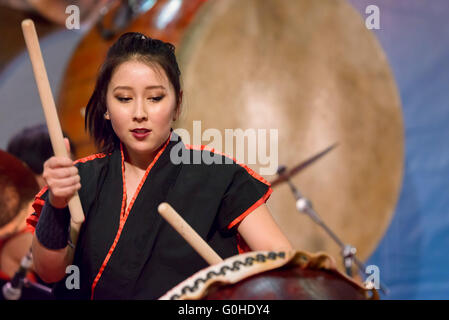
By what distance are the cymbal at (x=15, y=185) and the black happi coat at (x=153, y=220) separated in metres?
0.51

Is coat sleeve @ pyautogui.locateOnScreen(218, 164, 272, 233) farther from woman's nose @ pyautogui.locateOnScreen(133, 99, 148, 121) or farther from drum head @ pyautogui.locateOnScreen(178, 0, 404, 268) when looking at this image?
drum head @ pyautogui.locateOnScreen(178, 0, 404, 268)

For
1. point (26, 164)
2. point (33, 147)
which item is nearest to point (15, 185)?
point (26, 164)

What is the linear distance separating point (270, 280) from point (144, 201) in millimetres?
404

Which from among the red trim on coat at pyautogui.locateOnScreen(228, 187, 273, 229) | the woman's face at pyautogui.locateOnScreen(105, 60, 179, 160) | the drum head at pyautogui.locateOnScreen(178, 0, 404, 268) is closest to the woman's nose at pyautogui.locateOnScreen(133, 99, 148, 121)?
the woman's face at pyautogui.locateOnScreen(105, 60, 179, 160)

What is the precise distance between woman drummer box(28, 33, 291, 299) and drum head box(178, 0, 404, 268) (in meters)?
1.18

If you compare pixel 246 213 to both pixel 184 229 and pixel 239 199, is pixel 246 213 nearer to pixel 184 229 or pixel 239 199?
pixel 239 199

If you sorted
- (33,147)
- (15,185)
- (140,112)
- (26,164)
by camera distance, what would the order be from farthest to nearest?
(33,147) → (26,164) → (15,185) → (140,112)

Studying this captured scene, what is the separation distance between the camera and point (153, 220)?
3.41 feet

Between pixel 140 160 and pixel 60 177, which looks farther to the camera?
pixel 140 160

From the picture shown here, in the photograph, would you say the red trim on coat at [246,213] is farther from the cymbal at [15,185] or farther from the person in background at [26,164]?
the person in background at [26,164]

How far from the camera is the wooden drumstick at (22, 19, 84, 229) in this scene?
2.66ft

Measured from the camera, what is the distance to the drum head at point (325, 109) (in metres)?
2.34
